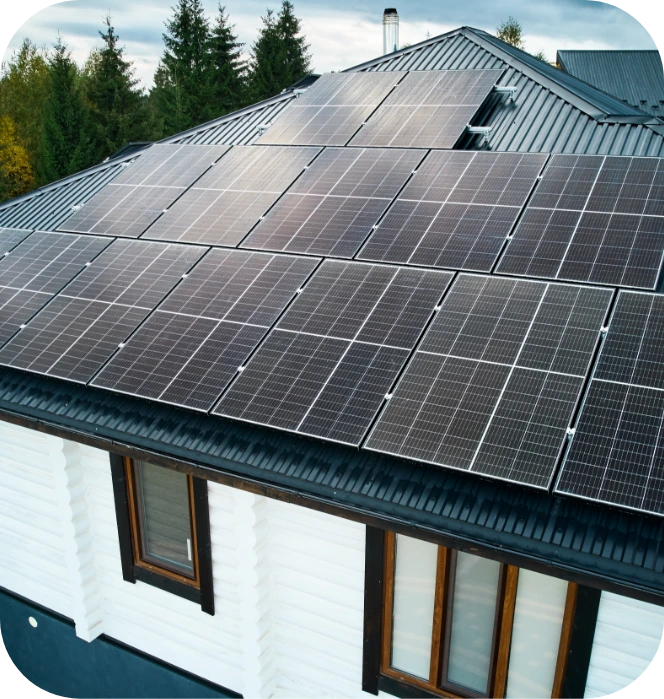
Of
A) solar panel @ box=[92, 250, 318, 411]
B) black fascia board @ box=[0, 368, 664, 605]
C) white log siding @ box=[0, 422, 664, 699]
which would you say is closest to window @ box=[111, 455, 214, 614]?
white log siding @ box=[0, 422, 664, 699]

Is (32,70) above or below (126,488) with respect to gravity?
above

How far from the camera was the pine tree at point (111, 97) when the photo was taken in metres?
47.4

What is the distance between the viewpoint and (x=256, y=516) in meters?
8.39

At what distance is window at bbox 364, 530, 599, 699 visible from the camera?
23.1ft

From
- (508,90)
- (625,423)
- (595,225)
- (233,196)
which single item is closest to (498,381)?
(625,423)

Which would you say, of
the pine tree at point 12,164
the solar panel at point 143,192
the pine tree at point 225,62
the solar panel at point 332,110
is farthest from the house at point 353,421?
the pine tree at point 225,62

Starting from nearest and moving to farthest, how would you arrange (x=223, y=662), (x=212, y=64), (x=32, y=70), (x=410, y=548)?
(x=410, y=548) → (x=223, y=662) → (x=212, y=64) → (x=32, y=70)

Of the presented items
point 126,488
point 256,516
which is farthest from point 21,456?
point 256,516

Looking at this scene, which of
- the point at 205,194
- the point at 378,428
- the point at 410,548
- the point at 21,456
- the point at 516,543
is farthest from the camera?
the point at 205,194

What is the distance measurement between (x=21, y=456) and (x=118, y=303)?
3175 millimetres

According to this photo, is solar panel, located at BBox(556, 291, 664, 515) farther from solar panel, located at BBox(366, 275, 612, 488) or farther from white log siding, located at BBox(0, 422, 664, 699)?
white log siding, located at BBox(0, 422, 664, 699)

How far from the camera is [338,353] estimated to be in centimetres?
812

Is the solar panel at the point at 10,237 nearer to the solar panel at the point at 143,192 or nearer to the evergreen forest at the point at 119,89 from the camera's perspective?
the solar panel at the point at 143,192

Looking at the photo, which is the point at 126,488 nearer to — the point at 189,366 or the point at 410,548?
the point at 189,366
